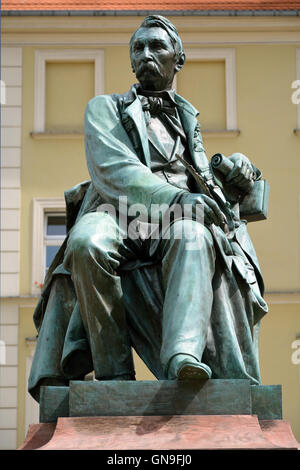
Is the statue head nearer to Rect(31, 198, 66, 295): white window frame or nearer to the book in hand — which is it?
the book in hand

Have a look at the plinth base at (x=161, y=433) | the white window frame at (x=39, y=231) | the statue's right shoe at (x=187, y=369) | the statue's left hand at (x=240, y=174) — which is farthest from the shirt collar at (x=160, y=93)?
the white window frame at (x=39, y=231)

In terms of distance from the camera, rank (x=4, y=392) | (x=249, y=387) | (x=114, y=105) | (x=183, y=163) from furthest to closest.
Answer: (x=4, y=392), (x=114, y=105), (x=183, y=163), (x=249, y=387)

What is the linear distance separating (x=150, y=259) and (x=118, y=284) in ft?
0.97

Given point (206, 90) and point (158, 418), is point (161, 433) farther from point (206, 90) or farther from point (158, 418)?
point (206, 90)

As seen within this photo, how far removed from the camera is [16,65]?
74.5 feet

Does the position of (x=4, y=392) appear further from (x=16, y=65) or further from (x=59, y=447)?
(x=59, y=447)

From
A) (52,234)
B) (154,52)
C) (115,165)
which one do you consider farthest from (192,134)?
(52,234)

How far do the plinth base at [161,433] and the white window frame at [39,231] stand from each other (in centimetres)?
1615

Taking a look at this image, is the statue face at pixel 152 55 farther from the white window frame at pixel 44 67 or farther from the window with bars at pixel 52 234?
the white window frame at pixel 44 67

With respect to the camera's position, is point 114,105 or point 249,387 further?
point 114,105

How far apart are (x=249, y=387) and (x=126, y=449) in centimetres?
59

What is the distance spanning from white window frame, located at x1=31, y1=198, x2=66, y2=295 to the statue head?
14812mm
